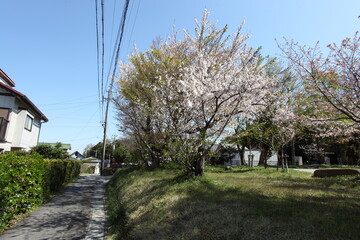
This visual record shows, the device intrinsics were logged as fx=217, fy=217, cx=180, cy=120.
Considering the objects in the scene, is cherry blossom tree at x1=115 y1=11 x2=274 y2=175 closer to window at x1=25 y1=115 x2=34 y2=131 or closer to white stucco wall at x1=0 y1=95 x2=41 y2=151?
white stucco wall at x1=0 y1=95 x2=41 y2=151

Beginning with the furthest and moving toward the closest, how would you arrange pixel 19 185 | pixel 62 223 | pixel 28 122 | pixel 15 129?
pixel 28 122, pixel 15 129, pixel 62 223, pixel 19 185

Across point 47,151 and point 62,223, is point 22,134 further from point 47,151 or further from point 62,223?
point 62,223

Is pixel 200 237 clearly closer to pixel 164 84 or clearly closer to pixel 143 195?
pixel 143 195

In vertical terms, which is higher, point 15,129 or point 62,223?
point 15,129

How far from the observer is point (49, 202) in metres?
8.95

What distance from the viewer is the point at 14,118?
13.4m

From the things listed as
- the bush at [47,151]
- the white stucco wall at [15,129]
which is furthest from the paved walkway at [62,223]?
the bush at [47,151]

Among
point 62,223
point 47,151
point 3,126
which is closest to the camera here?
point 62,223

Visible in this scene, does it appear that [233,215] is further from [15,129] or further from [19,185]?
[15,129]

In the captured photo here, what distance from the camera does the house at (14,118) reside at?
41.7 ft

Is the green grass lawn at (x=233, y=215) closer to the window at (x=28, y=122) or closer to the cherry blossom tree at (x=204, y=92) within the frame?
the cherry blossom tree at (x=204, y=92)

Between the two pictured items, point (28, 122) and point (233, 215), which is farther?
point (28, 122)

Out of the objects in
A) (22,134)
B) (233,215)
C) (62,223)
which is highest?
(22,134)

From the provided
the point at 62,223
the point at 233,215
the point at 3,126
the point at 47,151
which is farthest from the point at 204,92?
the point at 47,151
